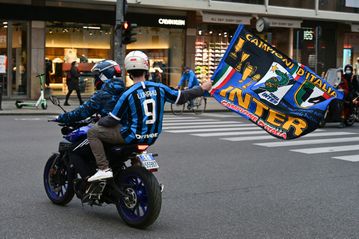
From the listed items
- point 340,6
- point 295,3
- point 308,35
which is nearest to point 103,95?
point 295,3

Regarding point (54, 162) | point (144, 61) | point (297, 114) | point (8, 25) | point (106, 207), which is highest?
point (8, 25)

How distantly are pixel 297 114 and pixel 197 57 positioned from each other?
2559 centimetres

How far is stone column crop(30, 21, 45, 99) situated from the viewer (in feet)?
86.8

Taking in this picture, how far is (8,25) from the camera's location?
26141 millimetres

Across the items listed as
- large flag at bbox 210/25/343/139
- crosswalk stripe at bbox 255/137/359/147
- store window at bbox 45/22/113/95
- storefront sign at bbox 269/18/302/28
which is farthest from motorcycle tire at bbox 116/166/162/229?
storefront sign at bbox 269/18/302/28

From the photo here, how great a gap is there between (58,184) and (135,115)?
1594 millimetres

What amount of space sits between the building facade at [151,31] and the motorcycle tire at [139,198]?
61.3 ft

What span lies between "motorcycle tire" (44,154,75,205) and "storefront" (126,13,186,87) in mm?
22810

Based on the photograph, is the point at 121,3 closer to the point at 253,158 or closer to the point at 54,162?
the point at 253,158

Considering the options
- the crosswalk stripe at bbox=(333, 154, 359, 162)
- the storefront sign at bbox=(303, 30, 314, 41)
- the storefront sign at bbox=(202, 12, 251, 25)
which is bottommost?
the crosswalk stripe at bbox=(333, 154, 359, 162)

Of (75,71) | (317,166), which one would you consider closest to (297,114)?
(317,166)

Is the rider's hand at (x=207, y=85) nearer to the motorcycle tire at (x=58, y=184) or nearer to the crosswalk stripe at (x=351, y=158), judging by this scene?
the motorcycle tire at (x=58, y=184)

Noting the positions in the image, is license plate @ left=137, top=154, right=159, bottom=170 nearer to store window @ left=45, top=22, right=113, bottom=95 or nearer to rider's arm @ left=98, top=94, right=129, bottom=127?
rider's arm @ left=98, top=94, right=129, bottom=127

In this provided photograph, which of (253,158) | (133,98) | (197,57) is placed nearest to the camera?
(133,98)
